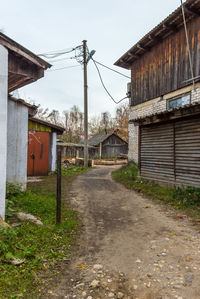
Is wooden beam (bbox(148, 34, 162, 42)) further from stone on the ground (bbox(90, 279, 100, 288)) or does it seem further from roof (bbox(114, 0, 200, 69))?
stone on the ground (bbox(90, 279, 100, 288))

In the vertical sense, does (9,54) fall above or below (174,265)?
above

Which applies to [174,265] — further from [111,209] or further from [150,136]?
[150,136]

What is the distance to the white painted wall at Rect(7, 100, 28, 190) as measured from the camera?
655 cm

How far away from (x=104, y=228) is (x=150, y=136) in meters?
5.57

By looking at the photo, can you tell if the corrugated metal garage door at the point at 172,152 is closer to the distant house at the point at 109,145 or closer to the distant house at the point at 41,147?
the distant house at the point at 41,147

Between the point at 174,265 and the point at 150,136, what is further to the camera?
the point at 150,136

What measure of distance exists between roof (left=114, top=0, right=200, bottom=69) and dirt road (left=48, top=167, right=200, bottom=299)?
29.5ft

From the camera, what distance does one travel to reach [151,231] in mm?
4066

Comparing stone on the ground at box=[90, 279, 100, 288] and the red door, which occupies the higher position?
the red door

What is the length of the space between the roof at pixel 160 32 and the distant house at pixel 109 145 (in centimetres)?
1727

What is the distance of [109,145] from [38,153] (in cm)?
2010

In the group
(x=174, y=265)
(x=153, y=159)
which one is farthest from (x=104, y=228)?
(x=153, y=159)

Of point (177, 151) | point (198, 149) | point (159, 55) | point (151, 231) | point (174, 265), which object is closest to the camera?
point (174, 265)

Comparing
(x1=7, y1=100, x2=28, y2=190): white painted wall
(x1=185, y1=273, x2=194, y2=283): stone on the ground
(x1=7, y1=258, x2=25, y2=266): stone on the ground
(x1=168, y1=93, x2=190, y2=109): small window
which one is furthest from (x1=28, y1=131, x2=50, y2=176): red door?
(x1=185, y1=273, x2=194, y2=283): stone on the ground
